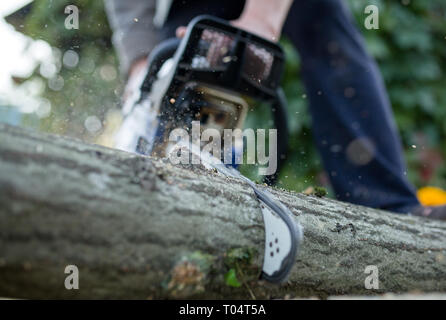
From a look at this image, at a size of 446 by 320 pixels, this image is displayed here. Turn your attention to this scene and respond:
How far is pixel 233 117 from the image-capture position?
111cm

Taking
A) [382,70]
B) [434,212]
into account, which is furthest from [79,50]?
[434,212]

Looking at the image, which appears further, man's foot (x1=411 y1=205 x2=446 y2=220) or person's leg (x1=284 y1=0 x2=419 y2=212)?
person's leg (x1=284 y1=0 x2=419 y2=212)

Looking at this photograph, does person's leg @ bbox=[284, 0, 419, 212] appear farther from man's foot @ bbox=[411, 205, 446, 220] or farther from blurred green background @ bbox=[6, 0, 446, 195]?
blurred green background @ bbox=[6, 0, 446, 195]

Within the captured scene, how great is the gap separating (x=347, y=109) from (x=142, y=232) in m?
1.35

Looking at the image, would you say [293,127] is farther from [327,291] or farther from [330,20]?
[327,291]

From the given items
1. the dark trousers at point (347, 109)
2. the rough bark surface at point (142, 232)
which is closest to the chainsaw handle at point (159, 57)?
the dark trousers at point (347, 109)

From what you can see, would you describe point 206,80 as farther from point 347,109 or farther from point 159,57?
point 347,109

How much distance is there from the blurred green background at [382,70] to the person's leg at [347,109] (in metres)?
0.73

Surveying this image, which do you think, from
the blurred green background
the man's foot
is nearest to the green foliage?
the blurred green background

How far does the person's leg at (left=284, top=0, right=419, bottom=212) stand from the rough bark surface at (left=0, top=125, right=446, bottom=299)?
2.70 ft

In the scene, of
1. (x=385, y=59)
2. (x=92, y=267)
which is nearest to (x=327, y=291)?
(x=92, y=267)

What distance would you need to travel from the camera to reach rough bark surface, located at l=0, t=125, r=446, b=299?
17.6 inches

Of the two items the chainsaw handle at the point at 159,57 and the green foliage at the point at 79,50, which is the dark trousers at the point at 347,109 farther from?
the green foliage at the point at 79,50

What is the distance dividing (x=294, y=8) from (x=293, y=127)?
97 centimetres
